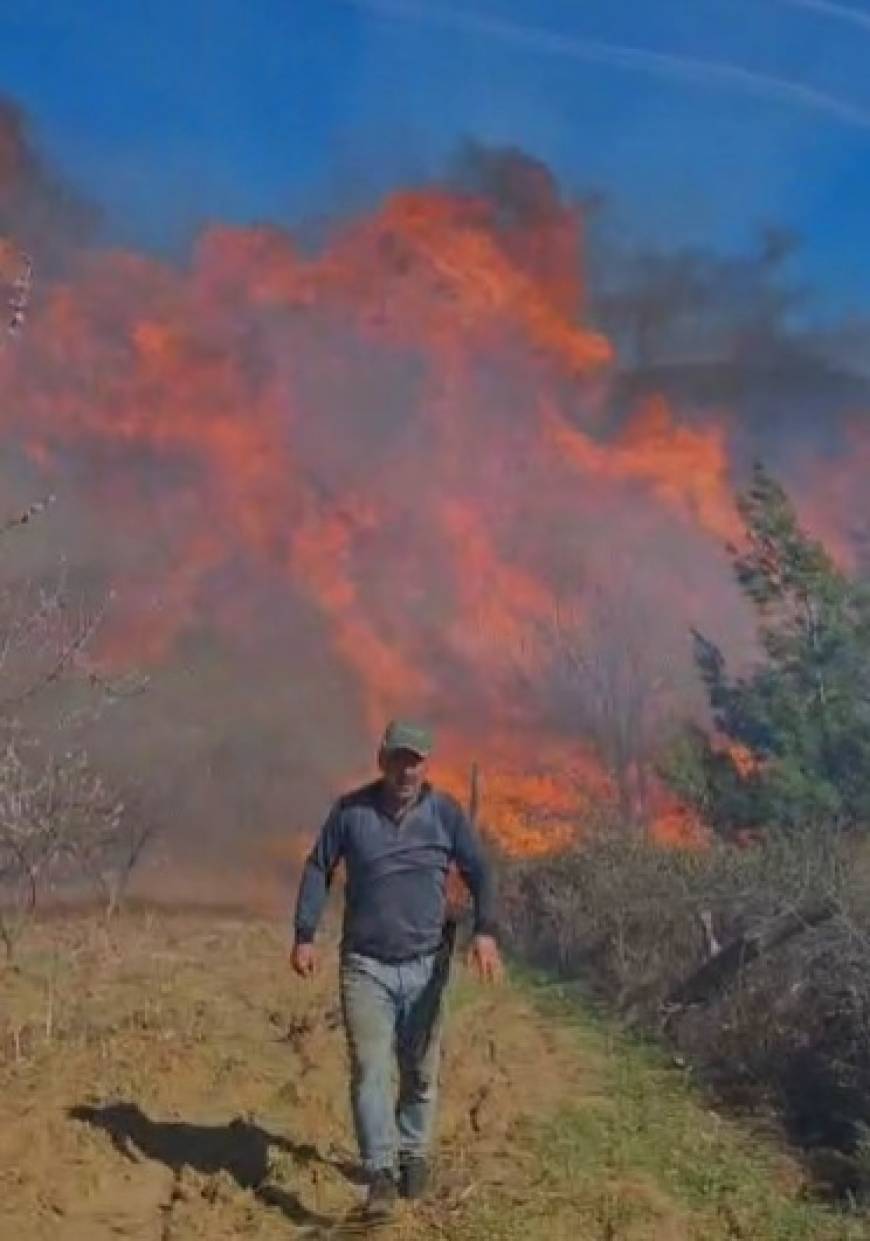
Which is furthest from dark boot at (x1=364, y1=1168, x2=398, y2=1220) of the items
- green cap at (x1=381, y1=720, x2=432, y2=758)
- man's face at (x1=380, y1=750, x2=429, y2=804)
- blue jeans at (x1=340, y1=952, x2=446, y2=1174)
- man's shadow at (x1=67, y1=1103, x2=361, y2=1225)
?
green cap at (x1=381, y1=720, x2=432, y2=758)

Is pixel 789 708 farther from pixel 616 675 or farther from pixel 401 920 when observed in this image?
pixel 401 920

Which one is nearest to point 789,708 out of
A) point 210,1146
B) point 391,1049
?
point 210,1146

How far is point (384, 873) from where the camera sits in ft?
22.2

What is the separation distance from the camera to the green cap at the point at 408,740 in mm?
6633

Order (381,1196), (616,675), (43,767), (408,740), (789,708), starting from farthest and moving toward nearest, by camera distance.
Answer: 1. (616,675)
2. (789,708)
3. (43,767)
4. (408,740)
5. (381,1196)

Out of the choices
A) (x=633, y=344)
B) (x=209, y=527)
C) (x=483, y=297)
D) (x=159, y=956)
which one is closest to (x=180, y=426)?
(x=209, y=527)

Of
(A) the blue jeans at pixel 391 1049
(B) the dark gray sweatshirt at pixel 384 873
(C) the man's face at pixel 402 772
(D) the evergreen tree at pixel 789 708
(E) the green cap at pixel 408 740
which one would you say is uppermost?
(D) the evergreen tree at pixel 789 708

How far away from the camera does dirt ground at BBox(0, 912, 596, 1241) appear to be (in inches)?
268

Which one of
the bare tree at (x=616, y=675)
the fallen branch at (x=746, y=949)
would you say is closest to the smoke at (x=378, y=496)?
the bare tree at (x=616, y=675)

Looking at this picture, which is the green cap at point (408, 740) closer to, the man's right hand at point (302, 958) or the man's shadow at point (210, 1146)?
the man's right hand at point (302, 958)

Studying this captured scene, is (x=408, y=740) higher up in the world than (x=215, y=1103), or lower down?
higher up

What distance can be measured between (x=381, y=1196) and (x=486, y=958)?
105 centimetres

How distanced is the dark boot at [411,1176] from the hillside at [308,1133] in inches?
4.4

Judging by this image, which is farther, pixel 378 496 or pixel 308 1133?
pixel 378 496
